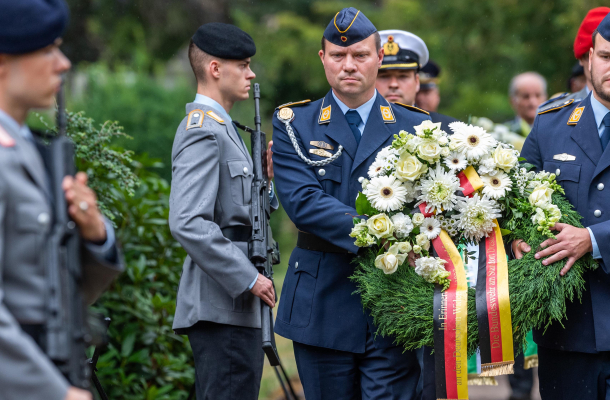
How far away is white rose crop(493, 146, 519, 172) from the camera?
3268 millimetres

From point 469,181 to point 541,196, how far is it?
324mm

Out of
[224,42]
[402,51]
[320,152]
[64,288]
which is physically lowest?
[64,288]

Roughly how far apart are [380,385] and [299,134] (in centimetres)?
132

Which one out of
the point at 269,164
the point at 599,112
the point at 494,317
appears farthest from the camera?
the point at 269,164

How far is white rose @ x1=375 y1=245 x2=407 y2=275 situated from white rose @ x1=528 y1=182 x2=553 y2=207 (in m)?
0.64

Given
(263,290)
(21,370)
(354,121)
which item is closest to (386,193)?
(354,121)

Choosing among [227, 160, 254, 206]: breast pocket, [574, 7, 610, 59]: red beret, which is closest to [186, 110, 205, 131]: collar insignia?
[227, 160, 254, 206]: breast pocket

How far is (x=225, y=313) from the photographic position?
3.41 meters

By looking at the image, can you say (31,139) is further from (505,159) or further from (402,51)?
(402,51)

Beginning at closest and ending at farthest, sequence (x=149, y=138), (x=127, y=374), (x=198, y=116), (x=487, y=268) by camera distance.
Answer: (x=487, y=268)
(x=198, y=116)
(x=127, y=374)
(x=149, y=138)

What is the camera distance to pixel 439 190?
3.22 m

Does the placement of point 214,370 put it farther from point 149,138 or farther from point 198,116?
point 149,138

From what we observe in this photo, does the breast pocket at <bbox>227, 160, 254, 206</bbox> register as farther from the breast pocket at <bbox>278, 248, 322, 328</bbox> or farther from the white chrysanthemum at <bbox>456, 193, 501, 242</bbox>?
the white chrysanthemum at <bbox>456, 193, 501, 242</bbox>

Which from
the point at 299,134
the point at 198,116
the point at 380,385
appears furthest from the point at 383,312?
the point at 198,116
